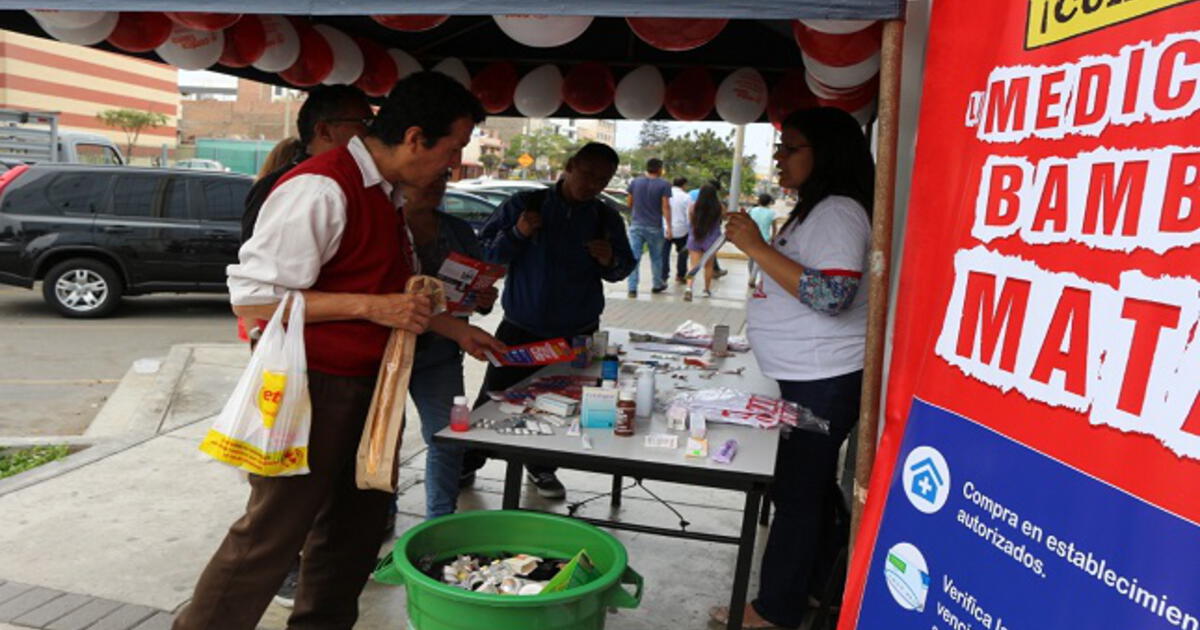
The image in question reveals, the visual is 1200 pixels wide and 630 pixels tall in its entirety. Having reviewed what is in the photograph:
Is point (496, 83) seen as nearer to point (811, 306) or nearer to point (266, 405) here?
point (811, 306)

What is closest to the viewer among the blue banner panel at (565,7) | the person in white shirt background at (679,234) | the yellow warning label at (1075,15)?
the yellow warning label at (1075,15)

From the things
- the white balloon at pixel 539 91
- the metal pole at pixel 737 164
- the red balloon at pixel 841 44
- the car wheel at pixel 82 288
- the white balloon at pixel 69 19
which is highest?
the metal pole at pixel 737 164

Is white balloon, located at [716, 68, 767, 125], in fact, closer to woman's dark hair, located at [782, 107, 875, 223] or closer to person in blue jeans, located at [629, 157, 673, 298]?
woman's dark hair, located at [782, 107, 875, 223]

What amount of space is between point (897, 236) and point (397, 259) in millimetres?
1336

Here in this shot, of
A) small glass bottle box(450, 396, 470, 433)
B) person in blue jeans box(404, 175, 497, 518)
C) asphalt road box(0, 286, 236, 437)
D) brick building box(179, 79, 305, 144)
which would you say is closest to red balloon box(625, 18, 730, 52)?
person in blue jeans box(404, 175, 497, 518)

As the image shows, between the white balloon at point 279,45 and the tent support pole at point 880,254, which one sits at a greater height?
the white balloon at point 279,45

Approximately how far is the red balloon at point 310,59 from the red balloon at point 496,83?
3.67 feet

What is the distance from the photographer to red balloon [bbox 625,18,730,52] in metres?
3.11

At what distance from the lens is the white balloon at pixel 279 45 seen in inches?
165

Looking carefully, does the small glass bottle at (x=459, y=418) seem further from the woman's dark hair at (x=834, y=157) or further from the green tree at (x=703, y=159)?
the green tree at (x=703, y=159)

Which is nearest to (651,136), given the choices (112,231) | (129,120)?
(129,120)

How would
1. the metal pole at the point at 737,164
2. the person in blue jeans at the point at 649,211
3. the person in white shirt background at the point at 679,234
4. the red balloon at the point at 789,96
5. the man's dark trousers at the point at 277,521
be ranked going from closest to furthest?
the man's dark trousers at the point at 277,521
the red balloon at the point at 789,96
the person in blue jeans at the point at 649,211
the person in white shirt background at the point at 679,234
the metal pole at the point at 737,164

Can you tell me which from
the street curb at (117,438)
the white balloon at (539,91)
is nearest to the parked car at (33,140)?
the street curb at (117,438)

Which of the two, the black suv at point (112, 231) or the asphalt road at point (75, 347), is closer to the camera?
the asphalt road at point (75, 347)
